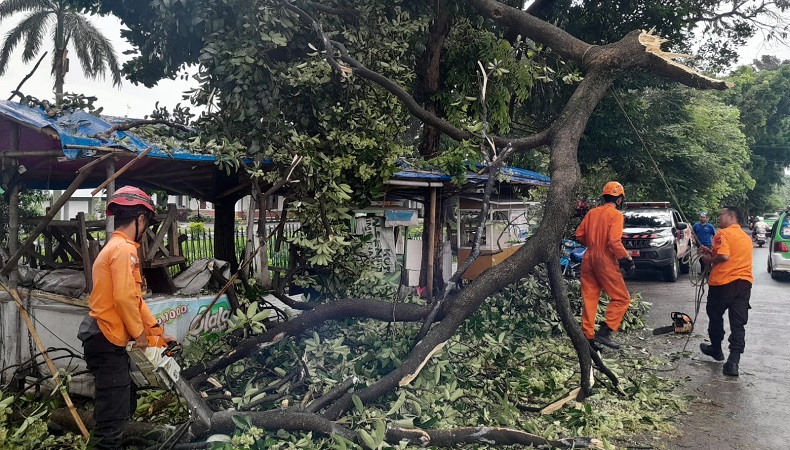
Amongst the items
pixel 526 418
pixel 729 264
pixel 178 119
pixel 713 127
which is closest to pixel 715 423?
pixel 526 418

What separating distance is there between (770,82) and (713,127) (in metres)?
16.8

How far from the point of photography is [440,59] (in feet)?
33.4

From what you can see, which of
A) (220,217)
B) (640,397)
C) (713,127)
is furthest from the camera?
(713,127)

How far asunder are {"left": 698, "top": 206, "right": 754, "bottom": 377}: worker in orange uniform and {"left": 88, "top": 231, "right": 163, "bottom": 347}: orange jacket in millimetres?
5994

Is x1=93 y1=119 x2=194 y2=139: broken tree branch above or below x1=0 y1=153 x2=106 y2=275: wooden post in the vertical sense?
above

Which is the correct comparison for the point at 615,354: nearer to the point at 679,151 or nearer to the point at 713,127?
the point at 679,151

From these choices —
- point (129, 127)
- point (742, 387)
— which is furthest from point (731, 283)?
point (129, 127)

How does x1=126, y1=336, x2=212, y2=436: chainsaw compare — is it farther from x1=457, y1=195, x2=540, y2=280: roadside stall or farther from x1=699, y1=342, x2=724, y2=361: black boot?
x1=457, y1=195, x2=540, y2=280: roadside stall

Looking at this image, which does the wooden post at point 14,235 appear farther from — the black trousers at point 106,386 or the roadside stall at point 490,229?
the roadside stall at point 490,229

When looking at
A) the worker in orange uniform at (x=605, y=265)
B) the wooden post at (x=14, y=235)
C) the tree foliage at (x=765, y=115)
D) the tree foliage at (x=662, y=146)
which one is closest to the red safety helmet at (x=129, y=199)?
the wooden post at (x=14, y=235)

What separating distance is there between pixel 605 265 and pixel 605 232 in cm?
38

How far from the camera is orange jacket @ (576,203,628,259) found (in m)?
6.14

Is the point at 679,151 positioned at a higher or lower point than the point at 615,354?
higher

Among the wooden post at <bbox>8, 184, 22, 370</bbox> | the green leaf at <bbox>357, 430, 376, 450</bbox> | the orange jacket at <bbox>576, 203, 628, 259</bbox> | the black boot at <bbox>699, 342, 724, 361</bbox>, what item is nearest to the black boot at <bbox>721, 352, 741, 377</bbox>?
the black boot at <bbox>699, 342, 724, 361</bbox>
